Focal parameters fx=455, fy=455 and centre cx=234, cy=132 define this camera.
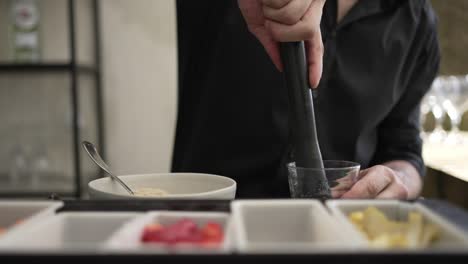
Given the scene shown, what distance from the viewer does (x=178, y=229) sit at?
0.42 metres

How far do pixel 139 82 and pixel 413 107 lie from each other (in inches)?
51.7

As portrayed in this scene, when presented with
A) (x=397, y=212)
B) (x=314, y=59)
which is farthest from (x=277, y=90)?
(x=397, y=212)

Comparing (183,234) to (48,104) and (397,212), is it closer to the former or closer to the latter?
(397,212)

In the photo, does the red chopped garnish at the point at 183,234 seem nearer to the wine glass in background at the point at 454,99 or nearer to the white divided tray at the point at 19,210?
the white divided tray at the point at 19,210

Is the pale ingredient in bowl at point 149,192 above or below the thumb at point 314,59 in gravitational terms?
below

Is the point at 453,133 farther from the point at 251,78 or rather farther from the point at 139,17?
the point at 139,17

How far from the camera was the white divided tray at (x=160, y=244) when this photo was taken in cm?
33

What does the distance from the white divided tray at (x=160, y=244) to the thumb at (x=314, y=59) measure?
310 millimetres

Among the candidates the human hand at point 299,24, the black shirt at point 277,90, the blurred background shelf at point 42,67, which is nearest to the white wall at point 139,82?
the blurred background shelf at point 42,67

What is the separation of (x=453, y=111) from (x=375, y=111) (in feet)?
2.94

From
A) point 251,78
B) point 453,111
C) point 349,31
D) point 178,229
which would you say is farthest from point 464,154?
point 178,229

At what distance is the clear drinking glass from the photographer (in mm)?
619

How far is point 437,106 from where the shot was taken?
184cm

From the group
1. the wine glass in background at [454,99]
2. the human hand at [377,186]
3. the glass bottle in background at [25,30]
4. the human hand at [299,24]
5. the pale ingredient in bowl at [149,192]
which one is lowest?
the human hand at [377,186]
